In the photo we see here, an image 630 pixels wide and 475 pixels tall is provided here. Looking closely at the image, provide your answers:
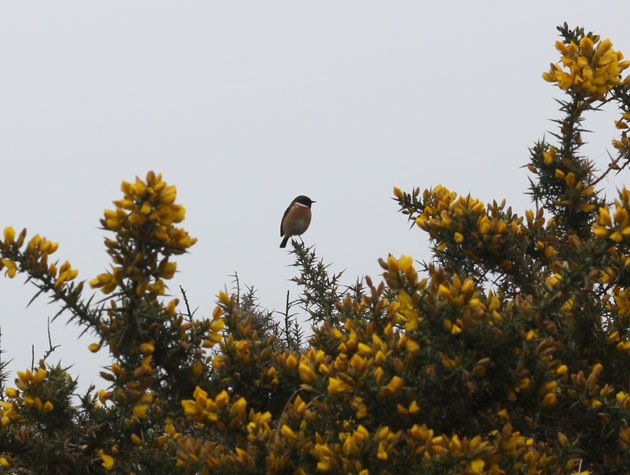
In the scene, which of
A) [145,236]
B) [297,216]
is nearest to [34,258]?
[145,236]

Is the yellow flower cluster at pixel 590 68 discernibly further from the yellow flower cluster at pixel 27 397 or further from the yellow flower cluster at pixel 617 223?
the yellow flower cluster at pixel 27 397

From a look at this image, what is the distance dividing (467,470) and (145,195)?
1296 mm

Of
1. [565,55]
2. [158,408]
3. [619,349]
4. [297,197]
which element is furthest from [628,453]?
[297,197]

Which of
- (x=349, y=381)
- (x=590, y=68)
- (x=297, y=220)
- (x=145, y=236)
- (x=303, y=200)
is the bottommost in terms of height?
(x=349, y=381)

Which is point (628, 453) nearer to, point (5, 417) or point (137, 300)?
point (137, 300)

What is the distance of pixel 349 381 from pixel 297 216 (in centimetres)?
777

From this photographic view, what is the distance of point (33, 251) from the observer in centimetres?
261

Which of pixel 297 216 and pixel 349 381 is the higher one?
pixel 297 216

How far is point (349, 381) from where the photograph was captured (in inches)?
95.6

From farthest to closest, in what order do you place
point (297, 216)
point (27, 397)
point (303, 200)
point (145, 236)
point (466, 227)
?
point (303, 200), point (297, 216), point (466, 227), point (27, 397), point (145, 236)

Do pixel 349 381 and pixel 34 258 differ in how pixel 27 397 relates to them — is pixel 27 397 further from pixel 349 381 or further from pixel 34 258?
pixel 349 381

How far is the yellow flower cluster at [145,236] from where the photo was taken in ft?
7.69

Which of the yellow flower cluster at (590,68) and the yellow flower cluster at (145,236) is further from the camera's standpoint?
the yellow flower cluster at (590,68)

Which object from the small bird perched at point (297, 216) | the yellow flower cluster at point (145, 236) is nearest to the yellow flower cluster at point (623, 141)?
the yellow flower cluster at point (145, 236)
